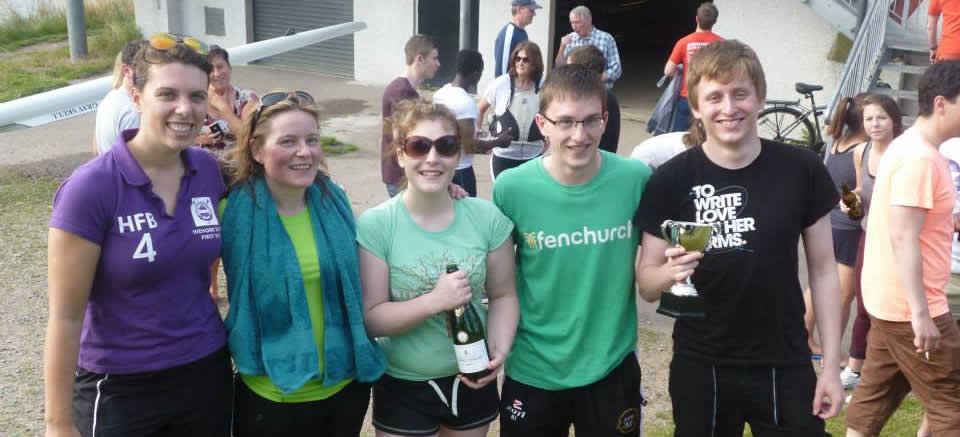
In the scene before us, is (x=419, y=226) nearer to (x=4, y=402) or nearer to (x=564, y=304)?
(x=564, y=304)

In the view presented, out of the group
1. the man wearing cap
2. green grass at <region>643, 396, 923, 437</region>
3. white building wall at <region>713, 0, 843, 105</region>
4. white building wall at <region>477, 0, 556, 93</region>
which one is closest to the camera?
green grass at <region>643, 396, 923, 437</region>

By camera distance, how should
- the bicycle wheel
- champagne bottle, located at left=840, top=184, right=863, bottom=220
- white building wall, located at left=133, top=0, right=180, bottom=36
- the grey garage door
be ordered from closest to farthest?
champagne bottle, located at left=840, top=184, right=863, bottom=220 < the bicycle wheel < the grey garage door < white building wall, located at left=133, top=0, right=180, bottom=36

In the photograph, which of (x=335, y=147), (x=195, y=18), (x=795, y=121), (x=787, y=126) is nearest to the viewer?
(x=795, y=121)

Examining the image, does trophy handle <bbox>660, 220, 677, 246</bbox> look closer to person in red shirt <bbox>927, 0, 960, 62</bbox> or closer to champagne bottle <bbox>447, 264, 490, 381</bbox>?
champagne bottle <bbox>447, 264, 490, 381</bbox>

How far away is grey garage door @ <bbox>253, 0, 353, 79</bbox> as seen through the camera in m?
17.0

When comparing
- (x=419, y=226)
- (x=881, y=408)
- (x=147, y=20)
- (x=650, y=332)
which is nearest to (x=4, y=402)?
(x=419, y=226)

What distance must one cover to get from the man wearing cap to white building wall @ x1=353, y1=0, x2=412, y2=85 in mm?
5592

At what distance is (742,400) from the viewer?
3.10 metres

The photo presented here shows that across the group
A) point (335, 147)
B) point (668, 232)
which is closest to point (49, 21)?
point (335, 147)

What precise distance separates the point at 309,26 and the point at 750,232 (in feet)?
51.6

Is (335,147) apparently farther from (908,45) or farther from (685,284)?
(685,284)

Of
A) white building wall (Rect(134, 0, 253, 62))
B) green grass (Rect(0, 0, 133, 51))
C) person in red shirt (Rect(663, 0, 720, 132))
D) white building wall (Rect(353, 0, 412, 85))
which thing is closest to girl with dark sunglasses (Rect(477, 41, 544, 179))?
person in red shirt (Rect(663, 0, 720, 132))

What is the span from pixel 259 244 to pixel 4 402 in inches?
122

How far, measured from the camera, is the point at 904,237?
3521 mm
